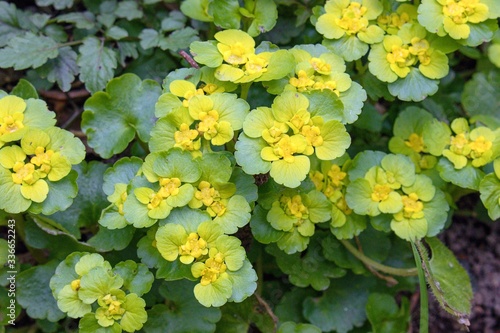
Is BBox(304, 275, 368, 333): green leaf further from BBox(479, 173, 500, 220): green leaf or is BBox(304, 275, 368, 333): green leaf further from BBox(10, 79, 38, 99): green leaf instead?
BBox(10, 79, 38, 99): green leaf

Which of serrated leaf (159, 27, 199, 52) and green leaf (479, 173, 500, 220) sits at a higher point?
serrated leaf (159, 27, 199, 52)

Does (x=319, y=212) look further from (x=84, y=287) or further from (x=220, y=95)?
(x=84, y=287)

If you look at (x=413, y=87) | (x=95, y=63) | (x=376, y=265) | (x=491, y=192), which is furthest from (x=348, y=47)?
(x=95, y=63)

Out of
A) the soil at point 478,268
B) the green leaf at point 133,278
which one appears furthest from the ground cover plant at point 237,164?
the soil at point 478,268

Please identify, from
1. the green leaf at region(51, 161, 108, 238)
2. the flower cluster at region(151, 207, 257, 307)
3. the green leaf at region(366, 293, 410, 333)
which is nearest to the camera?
the flower cluster at region(151, 207, 257, 307)

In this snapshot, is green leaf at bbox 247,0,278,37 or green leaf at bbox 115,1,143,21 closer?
green leaf at bbox 247,0,278,37

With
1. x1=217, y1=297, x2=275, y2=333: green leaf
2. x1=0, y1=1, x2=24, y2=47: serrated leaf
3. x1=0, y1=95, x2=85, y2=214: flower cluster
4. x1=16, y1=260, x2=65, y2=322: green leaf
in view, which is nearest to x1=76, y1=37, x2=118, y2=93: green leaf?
x1=0, y1=1, x2=24, y2=47: serrated leaf

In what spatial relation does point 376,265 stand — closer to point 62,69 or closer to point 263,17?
point 263,17

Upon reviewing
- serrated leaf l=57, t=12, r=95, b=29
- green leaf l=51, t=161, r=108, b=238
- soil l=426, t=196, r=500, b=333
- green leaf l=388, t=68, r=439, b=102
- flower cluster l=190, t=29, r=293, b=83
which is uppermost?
→ flower cluster l=190, t=29, r=293, b=83
